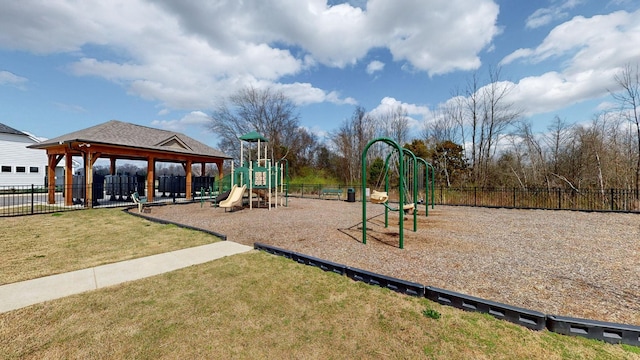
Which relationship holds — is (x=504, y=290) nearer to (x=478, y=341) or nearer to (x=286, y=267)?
(x=478, y=341)

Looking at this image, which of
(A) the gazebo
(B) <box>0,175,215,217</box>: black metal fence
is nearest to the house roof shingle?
(B) <box>0,175,215,217</box>: black metal fence

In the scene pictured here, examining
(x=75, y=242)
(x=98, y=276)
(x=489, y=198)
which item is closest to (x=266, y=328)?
(x=98, y=276)

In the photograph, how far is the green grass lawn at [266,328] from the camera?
2.24 metres

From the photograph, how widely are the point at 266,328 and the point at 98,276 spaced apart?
3.27 meters

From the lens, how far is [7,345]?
234 cm

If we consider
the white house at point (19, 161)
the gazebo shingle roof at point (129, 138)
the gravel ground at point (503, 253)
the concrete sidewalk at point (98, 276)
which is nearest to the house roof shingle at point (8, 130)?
the white house at point (19, 161)

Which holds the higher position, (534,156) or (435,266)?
(534,156)

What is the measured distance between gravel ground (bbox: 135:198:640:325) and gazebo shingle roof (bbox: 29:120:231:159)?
840cm

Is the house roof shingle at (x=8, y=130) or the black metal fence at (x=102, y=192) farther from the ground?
the house roof shingle at (x=8, y=130)

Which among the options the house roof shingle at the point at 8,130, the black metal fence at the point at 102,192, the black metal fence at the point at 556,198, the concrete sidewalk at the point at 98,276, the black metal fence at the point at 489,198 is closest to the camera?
the concrete sidewalk at the point at 98,276

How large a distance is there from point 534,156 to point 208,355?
67.0 ft

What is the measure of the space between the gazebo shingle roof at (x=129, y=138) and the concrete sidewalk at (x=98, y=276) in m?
11.3

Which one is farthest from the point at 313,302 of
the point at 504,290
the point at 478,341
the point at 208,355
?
the point at 504,290

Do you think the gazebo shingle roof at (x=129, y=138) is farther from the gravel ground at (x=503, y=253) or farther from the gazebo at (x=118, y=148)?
the gravel ground at (x=503, y=253)
